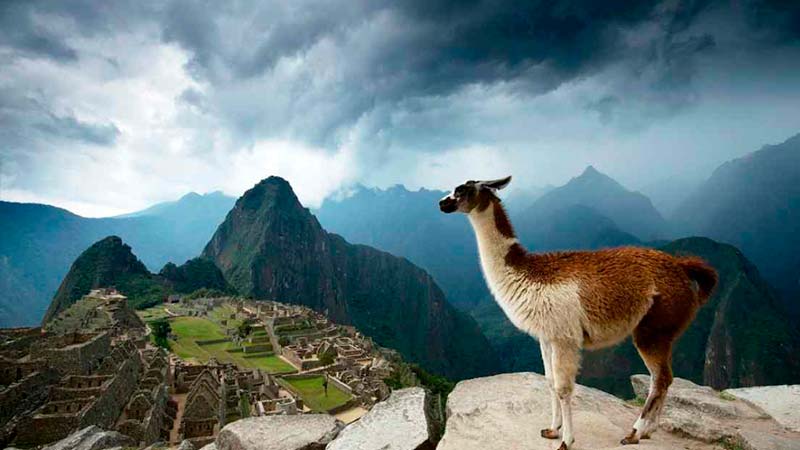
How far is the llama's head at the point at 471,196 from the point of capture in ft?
11.8

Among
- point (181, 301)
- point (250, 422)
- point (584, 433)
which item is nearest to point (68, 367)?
point (250, 422)

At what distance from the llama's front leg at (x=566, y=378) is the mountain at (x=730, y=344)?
6191cm

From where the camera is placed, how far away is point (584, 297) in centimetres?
339

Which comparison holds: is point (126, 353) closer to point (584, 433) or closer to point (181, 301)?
point (584, 433)

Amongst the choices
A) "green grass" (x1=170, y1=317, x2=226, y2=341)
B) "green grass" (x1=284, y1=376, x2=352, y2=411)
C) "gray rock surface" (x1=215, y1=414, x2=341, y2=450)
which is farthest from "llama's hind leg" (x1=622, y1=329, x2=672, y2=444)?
"green grass" (x1=170, y1=317, x2=226, y2=341)

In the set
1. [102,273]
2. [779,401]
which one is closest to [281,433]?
[779,401]

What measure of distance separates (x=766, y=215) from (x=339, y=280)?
15820 centimetres

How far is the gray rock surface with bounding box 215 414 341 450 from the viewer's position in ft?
15.1

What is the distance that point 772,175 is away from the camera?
17512 centimetres

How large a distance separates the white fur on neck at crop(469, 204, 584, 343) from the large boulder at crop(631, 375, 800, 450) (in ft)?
5.40

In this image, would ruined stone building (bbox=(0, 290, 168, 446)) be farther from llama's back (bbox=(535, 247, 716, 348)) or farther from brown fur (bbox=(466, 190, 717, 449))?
llama's back (bbox=(535, 247, 716, 348))

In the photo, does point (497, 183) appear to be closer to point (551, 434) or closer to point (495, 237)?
point (495, 237)

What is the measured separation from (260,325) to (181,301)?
28.8 m

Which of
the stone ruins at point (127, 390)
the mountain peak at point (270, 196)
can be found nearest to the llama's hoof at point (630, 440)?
the stone ruins at point (127, 390)
